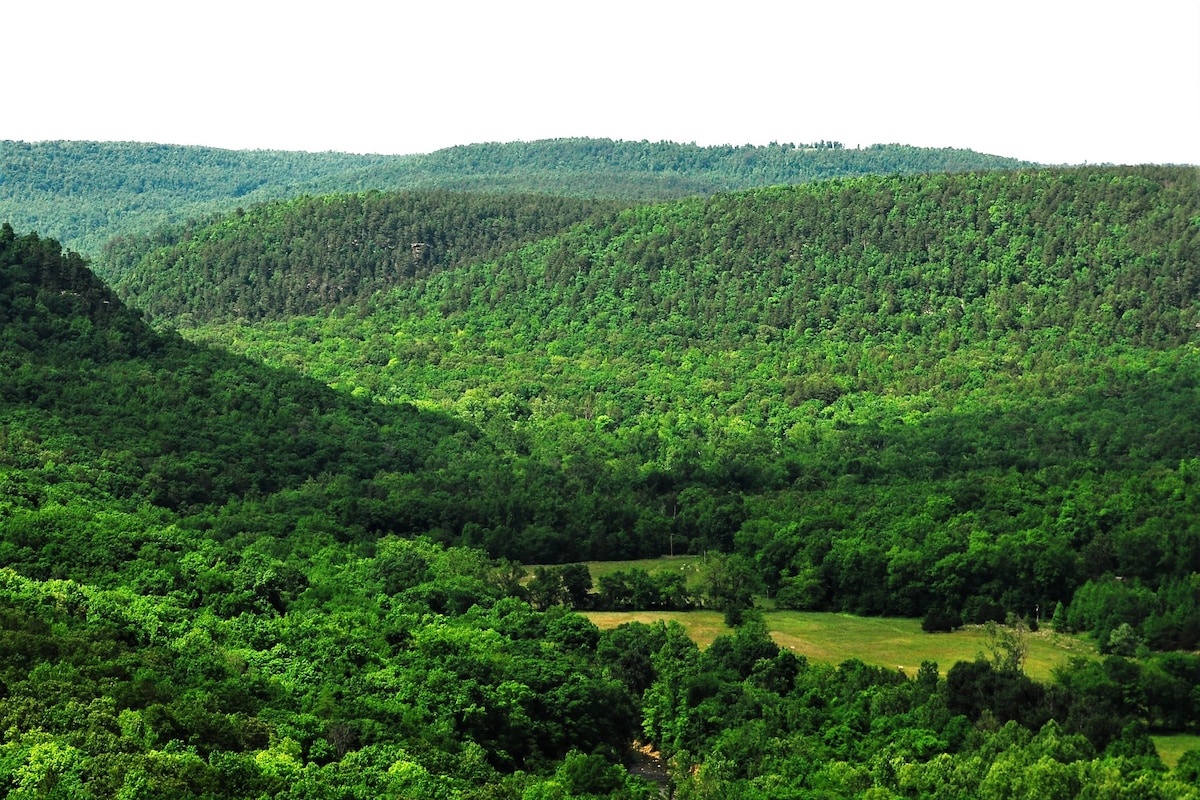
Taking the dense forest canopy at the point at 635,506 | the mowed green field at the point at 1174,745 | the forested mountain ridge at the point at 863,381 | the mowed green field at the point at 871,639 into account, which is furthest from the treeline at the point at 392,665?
the forested mountain ridge at the point at 863,381

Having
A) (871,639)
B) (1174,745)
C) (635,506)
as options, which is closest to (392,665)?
(1174,745)

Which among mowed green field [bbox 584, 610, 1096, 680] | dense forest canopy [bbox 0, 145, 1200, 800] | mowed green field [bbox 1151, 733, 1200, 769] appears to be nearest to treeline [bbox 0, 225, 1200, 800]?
dense forest canopy [bbox 0, 145, 1200, 800]

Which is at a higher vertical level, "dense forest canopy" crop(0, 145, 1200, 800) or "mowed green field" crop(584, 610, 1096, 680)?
"dense forest canopy" crop(0, 145, 1200, 800)

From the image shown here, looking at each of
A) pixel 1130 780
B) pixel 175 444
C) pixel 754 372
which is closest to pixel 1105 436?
pixel 754 372

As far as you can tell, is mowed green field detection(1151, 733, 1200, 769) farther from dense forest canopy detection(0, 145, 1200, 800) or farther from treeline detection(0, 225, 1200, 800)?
dense forest canopy detection(0, 145, 1200, 800)

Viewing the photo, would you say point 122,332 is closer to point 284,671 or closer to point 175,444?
point 175,444

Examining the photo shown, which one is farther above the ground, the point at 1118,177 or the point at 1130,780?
the point at 1118,177

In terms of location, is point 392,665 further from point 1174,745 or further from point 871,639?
point 871,639
